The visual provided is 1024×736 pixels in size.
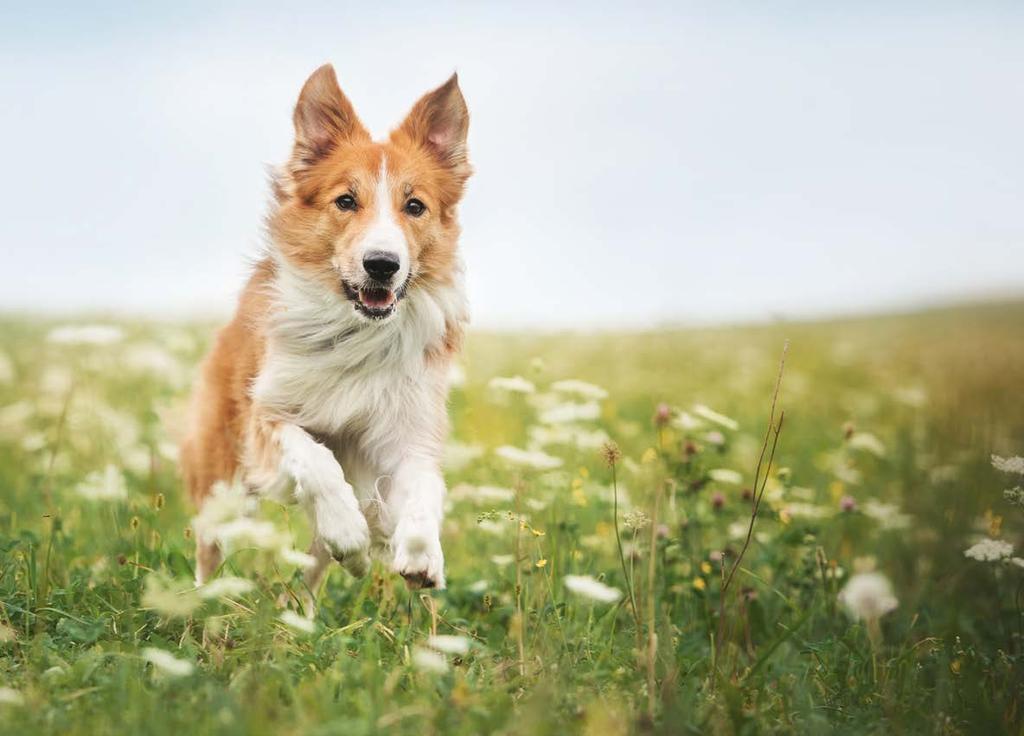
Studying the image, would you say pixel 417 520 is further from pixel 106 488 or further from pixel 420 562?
pixel 106 488

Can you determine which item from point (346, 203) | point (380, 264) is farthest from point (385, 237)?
point (346, 203)

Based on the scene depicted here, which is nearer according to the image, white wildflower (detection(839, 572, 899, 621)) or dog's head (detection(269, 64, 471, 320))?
white wildflower (detection(839, 572, 899, 621))

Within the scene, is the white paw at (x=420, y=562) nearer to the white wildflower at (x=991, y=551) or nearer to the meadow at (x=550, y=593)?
the meadow at (x=550, y=593)

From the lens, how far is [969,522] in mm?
5773

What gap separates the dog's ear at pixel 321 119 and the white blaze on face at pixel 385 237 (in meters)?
0.41

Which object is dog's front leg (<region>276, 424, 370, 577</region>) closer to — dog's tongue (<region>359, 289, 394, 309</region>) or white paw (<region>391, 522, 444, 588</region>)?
white paw (<region>391, 522, 444, 588</region>)

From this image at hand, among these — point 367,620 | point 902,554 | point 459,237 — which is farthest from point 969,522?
point 367,620

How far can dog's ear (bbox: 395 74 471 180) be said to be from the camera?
4613 mm

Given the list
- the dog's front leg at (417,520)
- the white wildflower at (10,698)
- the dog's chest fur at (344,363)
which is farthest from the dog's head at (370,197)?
the white wildflower at (10,698)

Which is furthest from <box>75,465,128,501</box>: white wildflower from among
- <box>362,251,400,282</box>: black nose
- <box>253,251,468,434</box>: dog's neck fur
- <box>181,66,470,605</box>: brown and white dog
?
<box>362,251,400,282</box>: black nose

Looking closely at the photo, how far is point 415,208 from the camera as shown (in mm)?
4379

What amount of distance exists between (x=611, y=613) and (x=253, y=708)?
63.8 inches

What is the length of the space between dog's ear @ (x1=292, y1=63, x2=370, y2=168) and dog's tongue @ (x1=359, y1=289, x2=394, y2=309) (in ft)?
2.59

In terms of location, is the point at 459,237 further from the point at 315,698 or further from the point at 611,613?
the point at 315,698
